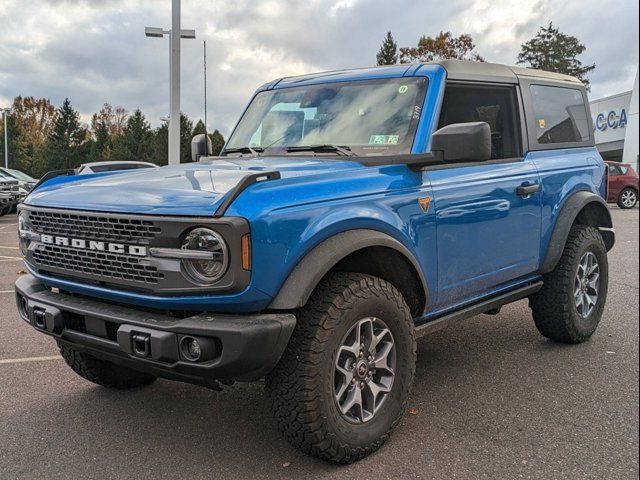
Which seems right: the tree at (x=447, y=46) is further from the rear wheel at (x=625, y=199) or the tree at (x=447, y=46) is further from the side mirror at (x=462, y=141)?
the side mirror at (x=462, y=141)

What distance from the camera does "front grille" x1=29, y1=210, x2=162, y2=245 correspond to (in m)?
2.64

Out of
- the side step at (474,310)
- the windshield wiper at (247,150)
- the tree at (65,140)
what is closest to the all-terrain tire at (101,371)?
the windshield wiper at (247,150)

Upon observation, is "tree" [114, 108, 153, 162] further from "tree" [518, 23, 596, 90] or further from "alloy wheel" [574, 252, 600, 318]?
"alloy wheel" [574, 252, 600, 318]

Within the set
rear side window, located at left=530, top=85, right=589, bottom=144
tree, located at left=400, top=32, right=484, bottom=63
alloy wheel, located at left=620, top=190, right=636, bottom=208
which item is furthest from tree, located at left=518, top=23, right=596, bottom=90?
rear side window, located at left=530, top=85, right=589, bottom=144

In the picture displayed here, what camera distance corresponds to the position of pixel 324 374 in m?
2.74

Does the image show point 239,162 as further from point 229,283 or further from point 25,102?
point 25,102

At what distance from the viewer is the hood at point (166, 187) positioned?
8.57ft

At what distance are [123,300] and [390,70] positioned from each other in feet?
7.38

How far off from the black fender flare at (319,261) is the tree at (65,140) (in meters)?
70.9

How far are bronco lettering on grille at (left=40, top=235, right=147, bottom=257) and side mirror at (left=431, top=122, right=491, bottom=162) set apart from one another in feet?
5.29

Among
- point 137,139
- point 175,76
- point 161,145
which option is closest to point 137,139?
point 137,139

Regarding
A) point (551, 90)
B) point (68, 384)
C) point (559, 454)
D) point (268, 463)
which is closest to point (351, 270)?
point (268, 463)

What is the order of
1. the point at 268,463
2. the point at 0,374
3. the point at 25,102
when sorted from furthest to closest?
the point at 25,102 < the point at 0,374 < the point at 268,463

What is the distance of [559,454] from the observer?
298cm
